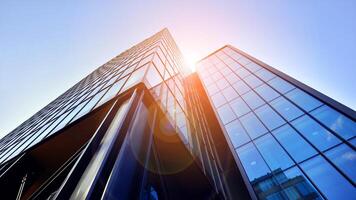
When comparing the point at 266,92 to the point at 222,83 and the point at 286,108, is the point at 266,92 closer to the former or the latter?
the point at 286,108

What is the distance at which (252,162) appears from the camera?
10594mm

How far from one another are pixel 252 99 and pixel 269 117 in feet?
8.46

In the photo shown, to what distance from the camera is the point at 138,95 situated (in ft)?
21.7

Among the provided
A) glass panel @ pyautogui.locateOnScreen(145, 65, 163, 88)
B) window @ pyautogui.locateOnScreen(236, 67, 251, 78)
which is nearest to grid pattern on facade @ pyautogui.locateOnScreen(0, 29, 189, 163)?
glass panel @ pyautogui.locateOnScreen(145, 65, 163, 88)

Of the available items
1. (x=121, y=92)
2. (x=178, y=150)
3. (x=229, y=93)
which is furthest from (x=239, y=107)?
(x=121, y=92)

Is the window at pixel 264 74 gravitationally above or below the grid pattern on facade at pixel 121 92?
above

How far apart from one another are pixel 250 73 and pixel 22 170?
660 inches

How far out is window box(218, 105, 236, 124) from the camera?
1439 centimetres

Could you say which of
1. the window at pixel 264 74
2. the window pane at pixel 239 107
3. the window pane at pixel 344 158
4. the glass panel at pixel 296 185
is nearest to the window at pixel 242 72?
the window at pixel 264 74

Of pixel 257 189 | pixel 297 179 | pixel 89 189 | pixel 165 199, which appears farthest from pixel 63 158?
pixel 297 179

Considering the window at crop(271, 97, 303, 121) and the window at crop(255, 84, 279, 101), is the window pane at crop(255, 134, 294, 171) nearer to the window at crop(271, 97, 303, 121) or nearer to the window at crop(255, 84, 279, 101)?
the window at crop(271, 97, 303, 121)

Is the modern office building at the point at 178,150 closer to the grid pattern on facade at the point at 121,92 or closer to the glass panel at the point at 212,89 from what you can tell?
the grid pattern on facade at the point at 121,92

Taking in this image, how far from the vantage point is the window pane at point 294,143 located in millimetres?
9273

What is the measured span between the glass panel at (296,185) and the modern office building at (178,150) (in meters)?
0.04
